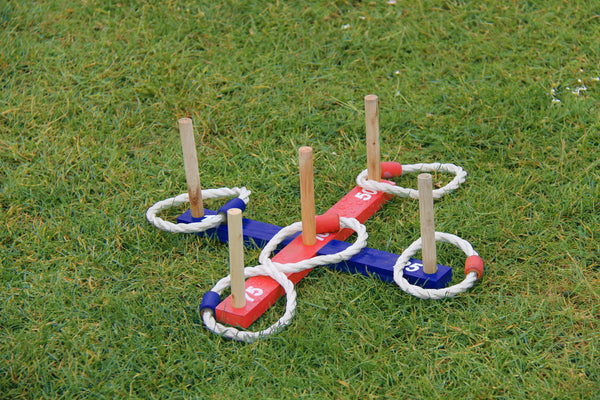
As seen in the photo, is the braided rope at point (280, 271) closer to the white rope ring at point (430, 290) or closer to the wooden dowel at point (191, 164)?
the white rope ring at point (430, 290)

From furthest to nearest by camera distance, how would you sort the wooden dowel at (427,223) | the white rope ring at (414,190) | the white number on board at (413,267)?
the white rope ring at (414,190) < the white number on board at (413,267) < the wooden dowel at (427,223)

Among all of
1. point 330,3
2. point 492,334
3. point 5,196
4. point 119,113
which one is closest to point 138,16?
point 119,113

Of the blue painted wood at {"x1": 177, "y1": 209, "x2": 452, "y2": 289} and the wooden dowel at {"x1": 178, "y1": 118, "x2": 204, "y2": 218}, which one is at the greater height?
the wooden dowel at {"x1": 178, "y1": 118, "x2": 204, "y2": 218}

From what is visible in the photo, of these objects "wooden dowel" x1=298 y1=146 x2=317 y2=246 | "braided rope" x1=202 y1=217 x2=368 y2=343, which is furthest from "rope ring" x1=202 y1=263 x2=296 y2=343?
"wooden dowel" x1=298 y1=146 x2=317 y2=246

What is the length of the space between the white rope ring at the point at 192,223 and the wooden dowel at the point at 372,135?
546 millimetres

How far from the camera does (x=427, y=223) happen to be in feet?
7.93

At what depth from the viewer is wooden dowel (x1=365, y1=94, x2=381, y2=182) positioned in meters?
2.89

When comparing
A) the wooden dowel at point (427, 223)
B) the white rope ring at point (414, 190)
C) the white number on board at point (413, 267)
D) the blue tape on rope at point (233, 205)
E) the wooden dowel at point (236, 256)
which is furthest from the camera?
the white rope ring at point (414, 190)


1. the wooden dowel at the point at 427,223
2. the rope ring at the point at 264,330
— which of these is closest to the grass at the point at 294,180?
the rope ring at the point at 264,330

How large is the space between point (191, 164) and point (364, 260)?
79cm

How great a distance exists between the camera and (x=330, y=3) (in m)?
4.42

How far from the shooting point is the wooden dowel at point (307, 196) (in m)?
2.51

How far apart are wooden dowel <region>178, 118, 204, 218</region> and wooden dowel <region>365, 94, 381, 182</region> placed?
72 cm

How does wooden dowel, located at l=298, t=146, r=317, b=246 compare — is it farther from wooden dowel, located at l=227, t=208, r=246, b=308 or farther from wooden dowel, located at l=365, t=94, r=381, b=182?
wooden dowel, located at l=365, t=94, r=381, b=182
